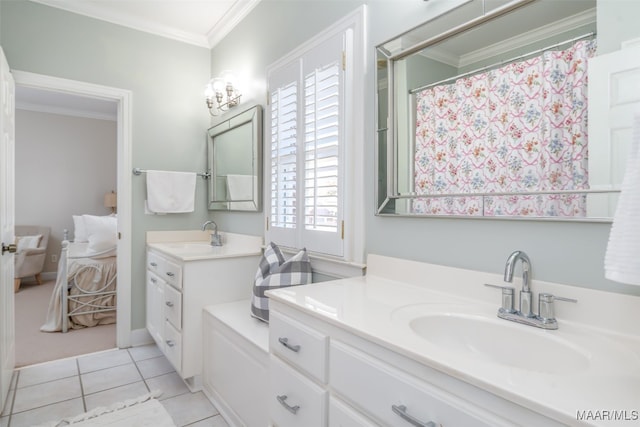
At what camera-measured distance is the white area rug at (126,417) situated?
184cm

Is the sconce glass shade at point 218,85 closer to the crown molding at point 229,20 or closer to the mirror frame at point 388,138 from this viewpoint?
the crown molding at point 229,20

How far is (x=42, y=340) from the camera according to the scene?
9.78ft

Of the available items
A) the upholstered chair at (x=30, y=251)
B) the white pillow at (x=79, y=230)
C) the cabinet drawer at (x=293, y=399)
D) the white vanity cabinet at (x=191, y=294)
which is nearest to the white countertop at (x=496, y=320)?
the cabinet drawer at (x=293, y=399)

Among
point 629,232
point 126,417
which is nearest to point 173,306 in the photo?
point 126,417

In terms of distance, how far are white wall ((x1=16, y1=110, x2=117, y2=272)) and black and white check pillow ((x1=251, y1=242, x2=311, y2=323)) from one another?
5.07m

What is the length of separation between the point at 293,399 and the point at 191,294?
3.81 feet

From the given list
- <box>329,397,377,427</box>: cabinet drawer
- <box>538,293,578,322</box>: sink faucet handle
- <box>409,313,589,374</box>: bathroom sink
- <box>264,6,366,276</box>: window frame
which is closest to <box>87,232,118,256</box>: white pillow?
<box>264,6,366,276</box>: window frame

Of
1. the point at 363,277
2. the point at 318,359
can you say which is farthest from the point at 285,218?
the point at 318,359

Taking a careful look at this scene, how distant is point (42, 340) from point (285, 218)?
248 centimetres

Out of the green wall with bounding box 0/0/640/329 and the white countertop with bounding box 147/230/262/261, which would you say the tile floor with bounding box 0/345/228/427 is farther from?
the white countertop with bounding box 147/230/262/261

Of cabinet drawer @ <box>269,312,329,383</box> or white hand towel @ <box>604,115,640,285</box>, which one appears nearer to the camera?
white hand towel @ <box>604,115,640,285</box>

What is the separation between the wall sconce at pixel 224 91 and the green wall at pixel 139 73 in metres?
0.36

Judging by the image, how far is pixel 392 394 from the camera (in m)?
0.86

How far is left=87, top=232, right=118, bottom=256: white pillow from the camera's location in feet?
11.8
